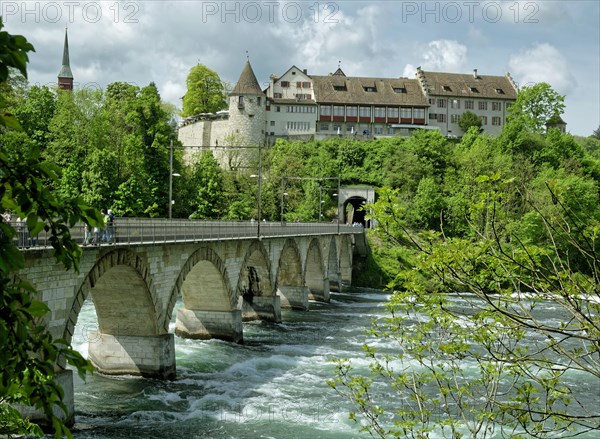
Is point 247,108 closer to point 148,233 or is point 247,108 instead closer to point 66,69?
point 66,69

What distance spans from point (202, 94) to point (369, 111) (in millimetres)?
26683

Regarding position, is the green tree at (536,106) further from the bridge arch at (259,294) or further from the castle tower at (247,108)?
the bridge arch at (259,294)

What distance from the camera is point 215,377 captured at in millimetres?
29172

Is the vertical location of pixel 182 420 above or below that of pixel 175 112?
below

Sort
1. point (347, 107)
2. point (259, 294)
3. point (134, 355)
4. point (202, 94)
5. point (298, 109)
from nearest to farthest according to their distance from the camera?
point (134, 355) → point (259, 294) → point (298, 109) → point (347, 107) → point (202, 94)

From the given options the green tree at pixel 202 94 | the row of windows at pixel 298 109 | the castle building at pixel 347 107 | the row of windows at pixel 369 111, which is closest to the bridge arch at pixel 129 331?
the castle building at pixel 347 107

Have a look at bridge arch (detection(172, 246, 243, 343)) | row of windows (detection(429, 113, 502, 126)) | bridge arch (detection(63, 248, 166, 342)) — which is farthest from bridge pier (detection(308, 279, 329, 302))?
row of windows (detection(429, 113, 502, 126))

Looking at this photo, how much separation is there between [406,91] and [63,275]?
97305 mm

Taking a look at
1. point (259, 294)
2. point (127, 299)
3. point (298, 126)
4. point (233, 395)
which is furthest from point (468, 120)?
point (233, 395)

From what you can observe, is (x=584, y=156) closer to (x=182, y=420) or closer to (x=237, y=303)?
(x=237, y=303)

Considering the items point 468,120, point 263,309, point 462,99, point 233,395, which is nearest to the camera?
point 233,395

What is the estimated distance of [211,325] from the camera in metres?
37.5

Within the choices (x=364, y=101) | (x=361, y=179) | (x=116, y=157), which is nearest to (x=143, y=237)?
(x=116, y=157)

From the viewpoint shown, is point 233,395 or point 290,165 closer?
point 233,395
